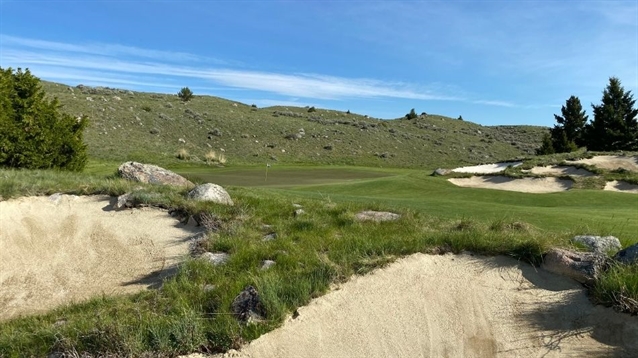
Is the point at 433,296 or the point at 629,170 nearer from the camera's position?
the point at 433,296

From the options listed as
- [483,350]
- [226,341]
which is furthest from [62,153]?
[483,350]

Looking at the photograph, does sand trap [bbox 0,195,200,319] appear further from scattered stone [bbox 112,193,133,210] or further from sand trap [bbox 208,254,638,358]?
sand trap [bbox 208,254,638,358]

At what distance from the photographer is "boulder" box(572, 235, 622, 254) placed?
666cm

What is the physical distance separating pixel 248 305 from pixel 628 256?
490 cm

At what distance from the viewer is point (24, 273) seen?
9.27 m

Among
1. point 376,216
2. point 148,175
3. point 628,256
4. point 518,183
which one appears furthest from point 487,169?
point 628,256

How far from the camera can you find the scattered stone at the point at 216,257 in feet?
26.2

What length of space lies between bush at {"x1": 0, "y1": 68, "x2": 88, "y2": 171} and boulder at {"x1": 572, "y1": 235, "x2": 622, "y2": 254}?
1904 cm

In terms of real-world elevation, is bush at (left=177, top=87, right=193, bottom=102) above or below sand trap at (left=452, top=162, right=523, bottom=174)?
above

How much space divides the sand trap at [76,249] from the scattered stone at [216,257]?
95 centimetres

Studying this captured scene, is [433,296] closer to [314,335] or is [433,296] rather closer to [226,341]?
[314,335]

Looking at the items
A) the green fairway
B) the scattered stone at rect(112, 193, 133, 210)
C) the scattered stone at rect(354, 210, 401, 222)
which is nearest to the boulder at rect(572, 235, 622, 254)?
the scattered stone at rect(354, 210, 401, 222)

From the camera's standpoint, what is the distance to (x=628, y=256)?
5789mm

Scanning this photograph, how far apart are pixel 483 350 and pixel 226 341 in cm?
296
